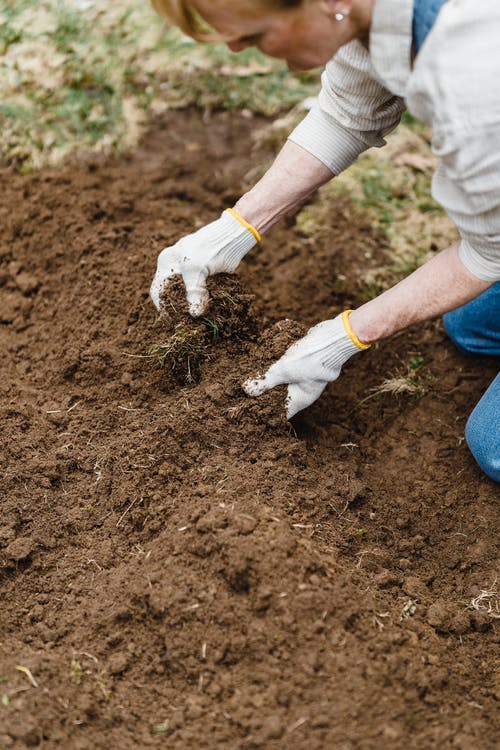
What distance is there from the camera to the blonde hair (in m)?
1.91

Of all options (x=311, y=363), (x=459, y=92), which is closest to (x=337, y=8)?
(x=459, y=92)

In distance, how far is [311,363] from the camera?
8.34 ft

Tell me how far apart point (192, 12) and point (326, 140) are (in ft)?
2.62

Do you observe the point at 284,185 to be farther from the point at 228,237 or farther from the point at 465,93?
the point at 465,93

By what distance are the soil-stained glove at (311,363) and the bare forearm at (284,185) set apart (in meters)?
0.48

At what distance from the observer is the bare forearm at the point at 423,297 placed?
7.66 feet

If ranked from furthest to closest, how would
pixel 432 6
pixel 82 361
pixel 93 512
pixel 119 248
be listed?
pixel 119 248 < pixel 82 361 < pixel 93 512 < pixel 432 6

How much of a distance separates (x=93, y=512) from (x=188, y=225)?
5.20ft

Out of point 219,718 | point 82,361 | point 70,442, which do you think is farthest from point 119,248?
point 219,718

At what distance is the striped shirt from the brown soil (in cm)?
76

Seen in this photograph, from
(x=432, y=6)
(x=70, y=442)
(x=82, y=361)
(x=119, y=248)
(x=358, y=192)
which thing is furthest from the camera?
(x=358, y=192)

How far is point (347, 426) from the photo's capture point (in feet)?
9.66

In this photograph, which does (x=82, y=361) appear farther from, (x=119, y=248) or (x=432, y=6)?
(x=432, y=6)

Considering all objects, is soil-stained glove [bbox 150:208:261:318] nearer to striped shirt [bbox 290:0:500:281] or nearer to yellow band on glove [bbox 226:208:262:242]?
yellow band on glove [bbox 226:208:262:242]
